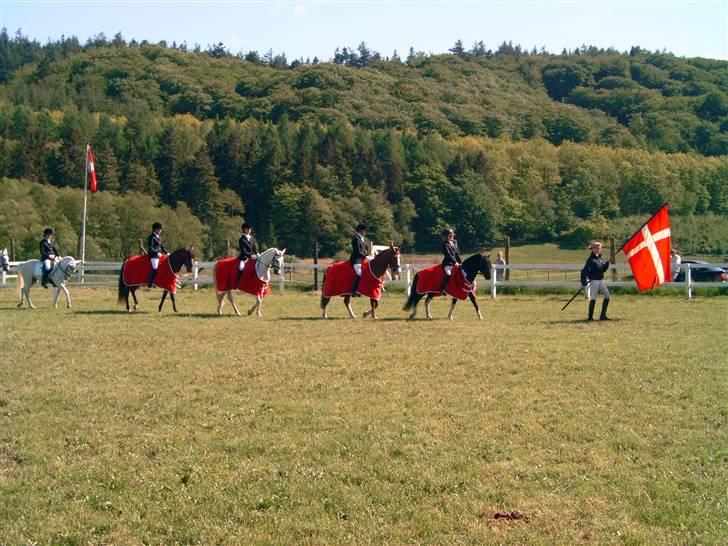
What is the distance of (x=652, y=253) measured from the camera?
1855cm

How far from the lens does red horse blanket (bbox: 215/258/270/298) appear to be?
74.3ft

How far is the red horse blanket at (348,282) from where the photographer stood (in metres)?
21.8

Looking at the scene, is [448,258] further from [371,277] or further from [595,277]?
[595,277]

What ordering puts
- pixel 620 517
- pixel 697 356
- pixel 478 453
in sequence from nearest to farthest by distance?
pixel 620 517
pixel 478 453
pixel 697 356

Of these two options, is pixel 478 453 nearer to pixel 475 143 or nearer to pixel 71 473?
pixel 71 473

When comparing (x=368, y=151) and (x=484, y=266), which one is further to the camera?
(x=368, y=151)

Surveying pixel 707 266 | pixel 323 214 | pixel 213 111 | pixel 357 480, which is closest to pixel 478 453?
pixel 357 480

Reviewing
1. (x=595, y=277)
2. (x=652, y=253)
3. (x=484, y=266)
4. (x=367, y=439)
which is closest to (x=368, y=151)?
(x=484, y=266)

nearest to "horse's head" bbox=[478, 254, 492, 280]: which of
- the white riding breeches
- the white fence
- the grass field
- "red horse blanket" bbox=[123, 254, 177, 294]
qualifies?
the white riding breeches

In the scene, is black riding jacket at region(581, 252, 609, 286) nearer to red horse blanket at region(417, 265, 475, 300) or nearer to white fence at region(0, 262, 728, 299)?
red horse blanket at region(417, 265, 475, 300)

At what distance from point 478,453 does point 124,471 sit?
3867 mm

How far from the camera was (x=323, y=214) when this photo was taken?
77375mm

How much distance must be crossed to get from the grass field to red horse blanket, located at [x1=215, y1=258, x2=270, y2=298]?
5.53 meters

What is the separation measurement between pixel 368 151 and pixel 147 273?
233 feet
